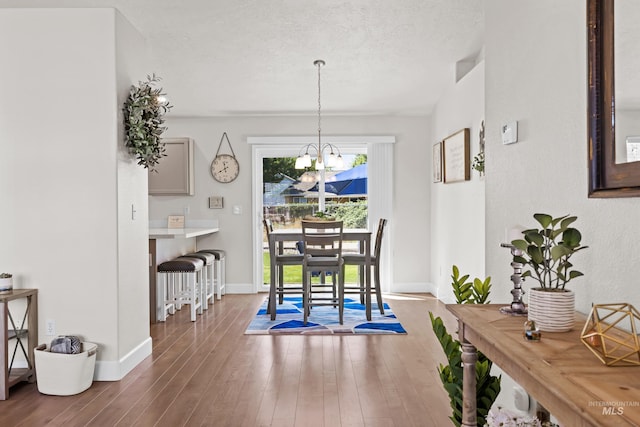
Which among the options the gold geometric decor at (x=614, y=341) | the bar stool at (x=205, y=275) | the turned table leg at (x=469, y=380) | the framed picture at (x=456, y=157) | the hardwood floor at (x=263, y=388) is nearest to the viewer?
the gold geometric decor at (x=614, y=341)

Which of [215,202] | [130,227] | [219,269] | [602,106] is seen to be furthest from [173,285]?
[602,106]

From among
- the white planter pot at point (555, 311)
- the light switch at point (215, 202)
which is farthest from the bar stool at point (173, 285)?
the white planter pot at point (555, 311)

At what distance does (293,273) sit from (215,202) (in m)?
1.47

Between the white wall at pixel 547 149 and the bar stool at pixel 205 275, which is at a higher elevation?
the white wall at pixel 547 149

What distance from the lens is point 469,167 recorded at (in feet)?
16.7

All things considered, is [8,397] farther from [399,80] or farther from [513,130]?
[399,80]

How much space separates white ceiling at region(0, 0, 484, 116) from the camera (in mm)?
4022

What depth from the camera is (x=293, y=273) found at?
735cm

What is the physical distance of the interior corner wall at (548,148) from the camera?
165cm

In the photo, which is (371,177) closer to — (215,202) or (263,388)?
(215,202)

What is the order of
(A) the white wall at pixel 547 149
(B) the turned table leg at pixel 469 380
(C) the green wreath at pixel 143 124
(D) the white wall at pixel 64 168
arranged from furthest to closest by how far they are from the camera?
(C) the green wreath at pixel 143 124 → (D) the white wall at pixel 64 168 → (B) the turned table leg at pixel 469 380 → (A) the white wall at pixel 547 149

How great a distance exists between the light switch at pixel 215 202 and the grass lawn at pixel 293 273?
0.89 meters

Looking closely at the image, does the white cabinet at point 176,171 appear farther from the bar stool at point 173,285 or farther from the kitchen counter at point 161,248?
the bar stool at point 173,285

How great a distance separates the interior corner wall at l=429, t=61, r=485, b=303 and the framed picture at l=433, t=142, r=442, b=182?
0.09 meters
